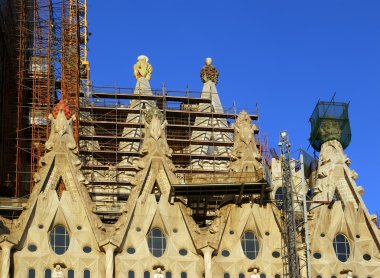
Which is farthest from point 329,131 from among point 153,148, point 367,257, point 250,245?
point 153,148

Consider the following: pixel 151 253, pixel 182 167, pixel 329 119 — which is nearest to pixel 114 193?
pixel 182 167

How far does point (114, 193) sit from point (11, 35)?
12.3m

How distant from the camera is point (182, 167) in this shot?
6525 cm

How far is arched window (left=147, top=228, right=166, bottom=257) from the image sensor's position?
5241 centimetres

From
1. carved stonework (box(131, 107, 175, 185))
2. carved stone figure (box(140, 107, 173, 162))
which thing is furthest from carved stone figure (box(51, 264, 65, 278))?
carved stone figure (box(140, 107, 173, 162))

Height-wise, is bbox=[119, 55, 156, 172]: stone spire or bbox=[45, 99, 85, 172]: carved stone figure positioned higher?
bbox=[119, 55, 156, 172]: stone spire

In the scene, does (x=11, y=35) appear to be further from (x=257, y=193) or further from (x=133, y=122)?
(x=257, y=193)

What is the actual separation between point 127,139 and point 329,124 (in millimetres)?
12860

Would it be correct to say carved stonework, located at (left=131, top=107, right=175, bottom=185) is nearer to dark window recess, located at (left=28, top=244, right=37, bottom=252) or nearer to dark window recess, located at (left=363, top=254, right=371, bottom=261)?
dark window recess, located at (left=28, top=244, right=37, bottom=252)

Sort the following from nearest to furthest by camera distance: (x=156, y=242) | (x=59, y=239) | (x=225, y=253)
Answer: (x=59, y=239) < (x=156, y=242) < (x=225, y=253)

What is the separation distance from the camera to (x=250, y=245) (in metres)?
53.5

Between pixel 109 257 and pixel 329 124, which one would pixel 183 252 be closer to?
pixel 109 257

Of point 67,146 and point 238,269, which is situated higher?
point 67,146

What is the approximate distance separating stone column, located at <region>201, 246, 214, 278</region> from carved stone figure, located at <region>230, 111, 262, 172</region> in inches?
222
